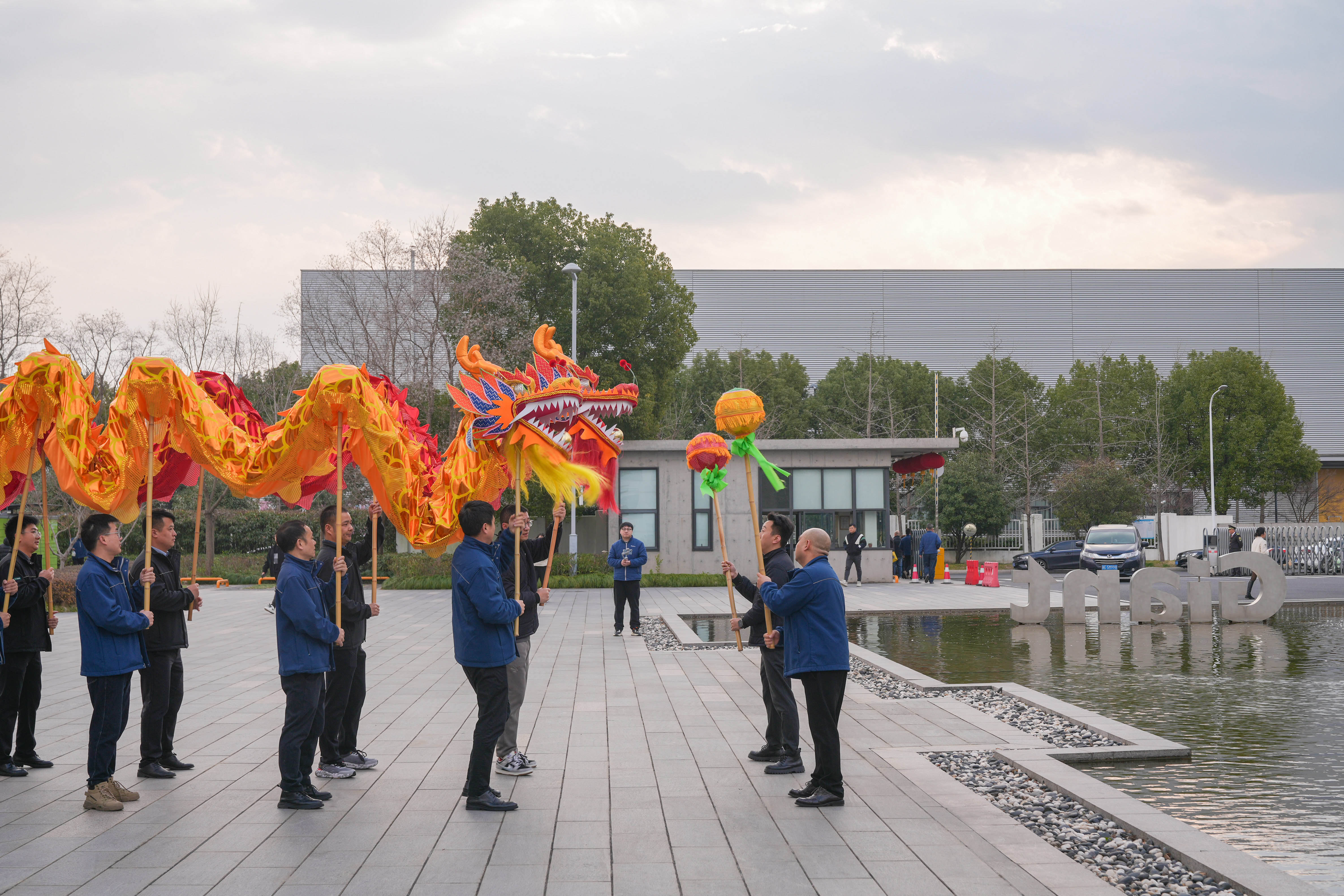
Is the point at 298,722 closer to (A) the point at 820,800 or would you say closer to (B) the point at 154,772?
(B) the point at 154,772

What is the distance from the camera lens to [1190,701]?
10.8 metres

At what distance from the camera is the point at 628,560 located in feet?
51.3

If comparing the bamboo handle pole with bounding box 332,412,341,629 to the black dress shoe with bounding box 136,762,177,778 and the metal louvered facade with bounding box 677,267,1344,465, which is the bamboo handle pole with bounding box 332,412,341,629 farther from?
the metal louvered facade with bounding box 677,267,1344,465

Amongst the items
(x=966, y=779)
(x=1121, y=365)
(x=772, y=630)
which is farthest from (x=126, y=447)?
(x=1121, y=365)

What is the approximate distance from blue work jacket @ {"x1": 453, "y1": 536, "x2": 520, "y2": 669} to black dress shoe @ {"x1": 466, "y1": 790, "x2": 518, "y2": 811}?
82 centimetres

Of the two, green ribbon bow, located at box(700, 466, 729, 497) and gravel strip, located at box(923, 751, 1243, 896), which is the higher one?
green ribbon bow, located at box(700, 466, 729, 497)

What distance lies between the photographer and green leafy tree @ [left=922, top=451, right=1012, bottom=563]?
139 ft

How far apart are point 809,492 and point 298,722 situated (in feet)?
73.6

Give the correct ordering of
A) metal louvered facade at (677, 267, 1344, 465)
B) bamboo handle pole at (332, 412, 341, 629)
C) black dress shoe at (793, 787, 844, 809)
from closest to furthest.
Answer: black dress shoe at (793, 787, 844, 809), bamboo handle pole at (332, 412, 341, 629), metal louvered facade at (677, 267, 1344, 465)

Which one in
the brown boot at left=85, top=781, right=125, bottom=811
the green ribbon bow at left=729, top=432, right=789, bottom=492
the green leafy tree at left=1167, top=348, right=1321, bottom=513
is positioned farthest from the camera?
the green leafy tree at left=1167, top=348, right=1321, bottom=513

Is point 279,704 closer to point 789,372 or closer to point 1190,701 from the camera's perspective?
point 1190,701

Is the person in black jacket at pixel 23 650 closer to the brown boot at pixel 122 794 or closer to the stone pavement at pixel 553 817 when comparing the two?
the stone pavement at pixel 553 817

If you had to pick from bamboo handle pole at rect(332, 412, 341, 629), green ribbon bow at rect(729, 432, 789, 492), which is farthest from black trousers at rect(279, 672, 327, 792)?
green ribbon bow at rect(729, 432, 789, 492)

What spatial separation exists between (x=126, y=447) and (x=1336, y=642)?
17133 millimetres
